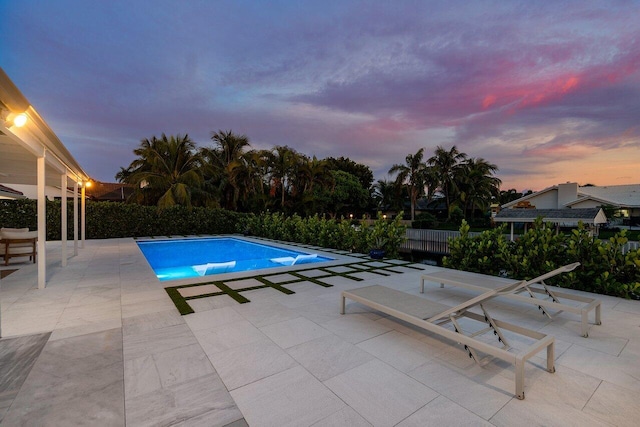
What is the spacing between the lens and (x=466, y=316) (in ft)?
10.8

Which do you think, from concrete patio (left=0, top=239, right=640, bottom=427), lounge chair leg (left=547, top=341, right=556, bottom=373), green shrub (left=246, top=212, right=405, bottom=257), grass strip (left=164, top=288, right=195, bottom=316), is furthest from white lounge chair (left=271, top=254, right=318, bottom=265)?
lounge chair leg (left=547, top=341, right=556, bottom=373)

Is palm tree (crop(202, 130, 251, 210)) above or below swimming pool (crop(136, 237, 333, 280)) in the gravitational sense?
above

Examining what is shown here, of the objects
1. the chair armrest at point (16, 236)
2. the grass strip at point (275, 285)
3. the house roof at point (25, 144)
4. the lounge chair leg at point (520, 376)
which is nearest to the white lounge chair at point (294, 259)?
the grass strip at point (275, 285)

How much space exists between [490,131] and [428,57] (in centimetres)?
872

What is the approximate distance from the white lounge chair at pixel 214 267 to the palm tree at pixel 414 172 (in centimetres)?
2331

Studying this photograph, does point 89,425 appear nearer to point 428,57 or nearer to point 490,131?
point 428,57

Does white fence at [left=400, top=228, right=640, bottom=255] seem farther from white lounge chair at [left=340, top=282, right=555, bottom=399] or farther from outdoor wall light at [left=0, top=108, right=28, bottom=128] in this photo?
outdoor wall light at [left=0, top=108, right=28, bottom=128]

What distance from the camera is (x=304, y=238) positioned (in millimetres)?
13938

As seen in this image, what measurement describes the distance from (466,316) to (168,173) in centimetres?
2011

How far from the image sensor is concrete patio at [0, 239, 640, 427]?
7.09 feet

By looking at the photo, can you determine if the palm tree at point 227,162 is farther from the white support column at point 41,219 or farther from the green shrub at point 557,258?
the green shrub at point 557,258

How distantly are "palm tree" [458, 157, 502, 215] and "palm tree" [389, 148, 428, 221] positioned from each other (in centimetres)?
431

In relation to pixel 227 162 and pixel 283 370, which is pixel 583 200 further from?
pixel 283 370

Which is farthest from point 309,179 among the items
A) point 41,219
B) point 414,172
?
point 41,219
